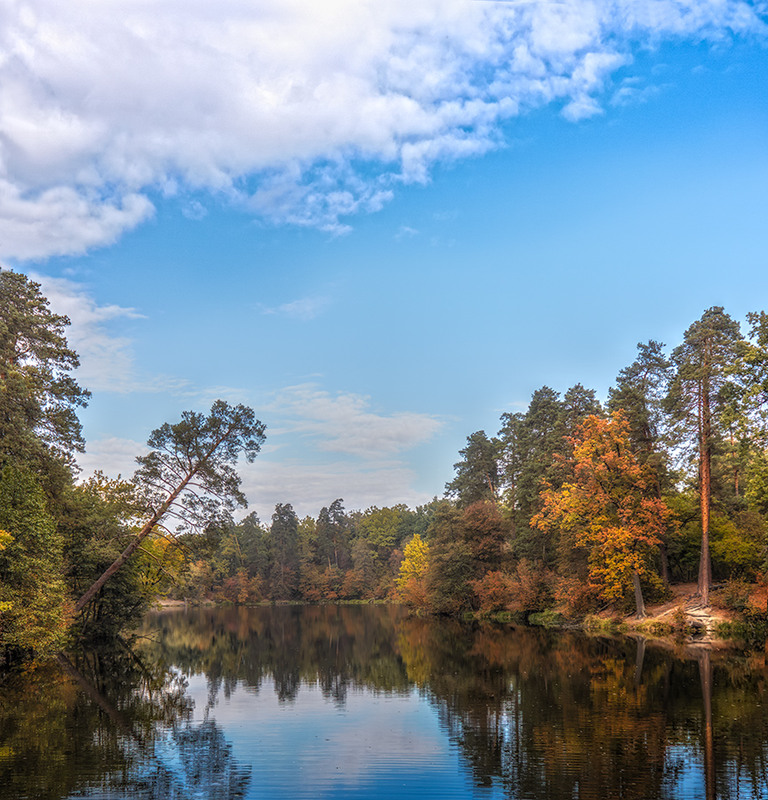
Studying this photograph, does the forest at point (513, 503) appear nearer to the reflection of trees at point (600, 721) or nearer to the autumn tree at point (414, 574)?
the autumn tree at point (414, 574)

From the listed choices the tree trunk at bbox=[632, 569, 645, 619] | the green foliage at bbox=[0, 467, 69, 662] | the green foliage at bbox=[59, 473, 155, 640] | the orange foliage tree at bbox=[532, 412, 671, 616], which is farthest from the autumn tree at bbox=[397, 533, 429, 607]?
the green foliage at bbox=[0, 467, 69, 662]

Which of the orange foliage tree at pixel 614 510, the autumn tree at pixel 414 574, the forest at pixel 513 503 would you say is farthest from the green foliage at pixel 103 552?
the autumn tree at pixel 414 574

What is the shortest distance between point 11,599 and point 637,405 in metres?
41.0

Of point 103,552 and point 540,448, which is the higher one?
point 540,448

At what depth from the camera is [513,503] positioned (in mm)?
71562

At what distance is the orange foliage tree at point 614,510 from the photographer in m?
41.9

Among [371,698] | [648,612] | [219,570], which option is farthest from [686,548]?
[219,570]

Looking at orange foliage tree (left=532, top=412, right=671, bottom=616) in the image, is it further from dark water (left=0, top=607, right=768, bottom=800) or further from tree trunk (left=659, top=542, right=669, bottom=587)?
dark water (left=0, top=607, right=768, bottom=800)

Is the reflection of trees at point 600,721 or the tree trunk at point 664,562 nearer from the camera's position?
the reflection of trees at point 600,721

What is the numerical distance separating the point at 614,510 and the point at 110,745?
117 ft

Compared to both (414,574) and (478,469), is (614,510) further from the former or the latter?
(414,574)

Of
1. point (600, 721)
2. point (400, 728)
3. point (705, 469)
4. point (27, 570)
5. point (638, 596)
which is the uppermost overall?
point (705, 469)

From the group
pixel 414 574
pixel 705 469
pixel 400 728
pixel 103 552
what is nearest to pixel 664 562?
pixel 705 469

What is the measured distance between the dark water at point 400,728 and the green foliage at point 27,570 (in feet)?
7.38
